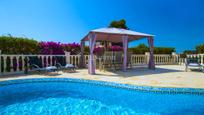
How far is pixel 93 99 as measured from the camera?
4.69m

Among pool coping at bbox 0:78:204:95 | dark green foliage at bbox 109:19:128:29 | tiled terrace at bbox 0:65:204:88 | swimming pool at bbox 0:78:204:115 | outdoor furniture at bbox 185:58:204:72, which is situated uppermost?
dark green foliage at bbox 109:19:128:29

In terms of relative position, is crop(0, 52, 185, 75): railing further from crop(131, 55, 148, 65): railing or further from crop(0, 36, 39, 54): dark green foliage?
crop(0, 36, 39, 54): dark green foliage

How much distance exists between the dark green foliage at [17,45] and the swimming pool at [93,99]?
4001mm

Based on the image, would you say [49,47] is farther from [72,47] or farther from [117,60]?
[117,60]

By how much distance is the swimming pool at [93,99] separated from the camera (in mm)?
3785

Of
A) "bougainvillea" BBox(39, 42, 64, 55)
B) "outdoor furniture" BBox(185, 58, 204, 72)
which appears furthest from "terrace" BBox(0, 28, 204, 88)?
"bougainvillea" BBox(39, 42, 64, 55)

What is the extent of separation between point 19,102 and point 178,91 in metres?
4.42

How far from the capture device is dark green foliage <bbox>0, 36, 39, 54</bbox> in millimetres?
9219

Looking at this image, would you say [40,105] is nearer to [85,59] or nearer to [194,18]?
[85,59]

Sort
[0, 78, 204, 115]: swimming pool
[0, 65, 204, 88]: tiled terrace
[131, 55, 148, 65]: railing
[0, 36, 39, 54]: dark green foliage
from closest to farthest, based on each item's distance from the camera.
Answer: [0, 78, 204, 115]: swimming pool < [0, 65, 204, 88]: tiled terrace < [0, 36, 39, 54]: dark green foliage < [131, 55, 148, 65]: railing

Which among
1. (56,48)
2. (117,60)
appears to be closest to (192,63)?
(117,60)

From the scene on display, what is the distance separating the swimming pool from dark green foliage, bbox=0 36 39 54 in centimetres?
400

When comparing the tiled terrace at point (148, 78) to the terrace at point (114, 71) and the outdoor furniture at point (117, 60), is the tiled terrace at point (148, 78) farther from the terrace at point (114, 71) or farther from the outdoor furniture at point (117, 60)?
the outdoor furniture at point (117, 60)

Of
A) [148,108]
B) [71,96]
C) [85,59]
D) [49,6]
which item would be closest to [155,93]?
[148,108]
